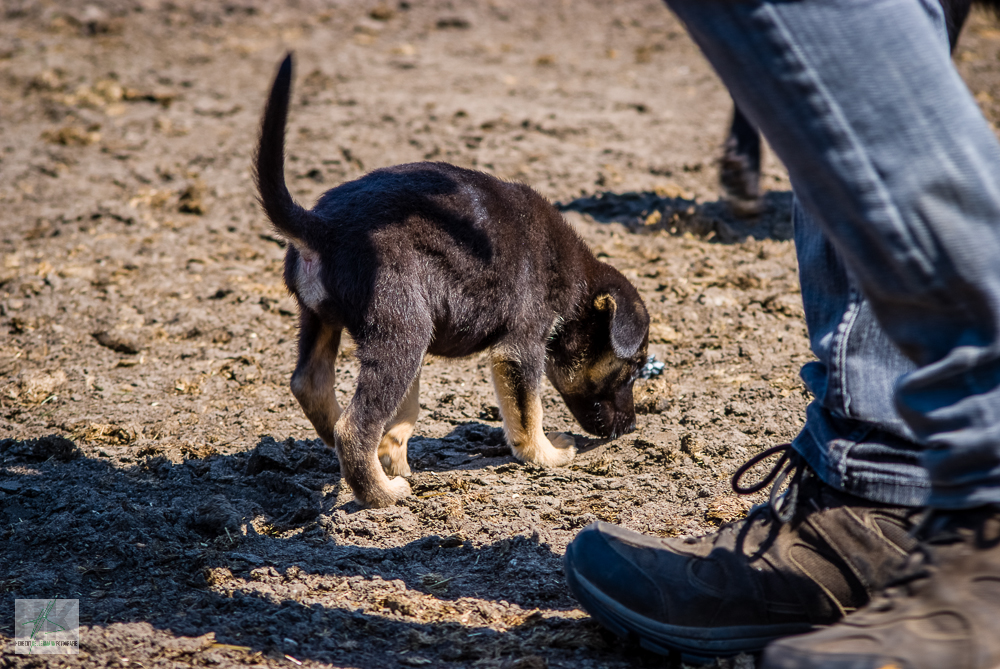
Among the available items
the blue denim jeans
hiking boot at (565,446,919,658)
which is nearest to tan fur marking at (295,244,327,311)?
hiking boot at (565,446,919,658)

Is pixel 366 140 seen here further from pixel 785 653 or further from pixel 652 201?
pixel 785 653

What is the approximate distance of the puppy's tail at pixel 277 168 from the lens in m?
2.84

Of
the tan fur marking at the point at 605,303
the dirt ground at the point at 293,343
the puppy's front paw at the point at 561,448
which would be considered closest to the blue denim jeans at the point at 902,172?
the dirt ground at the point at 293,343

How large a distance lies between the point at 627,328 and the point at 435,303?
0.94 m

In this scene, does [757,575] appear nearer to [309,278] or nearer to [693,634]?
[693,634]

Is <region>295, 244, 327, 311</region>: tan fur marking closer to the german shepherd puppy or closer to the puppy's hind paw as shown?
the german shepherd puppy

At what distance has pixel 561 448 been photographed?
3877mm

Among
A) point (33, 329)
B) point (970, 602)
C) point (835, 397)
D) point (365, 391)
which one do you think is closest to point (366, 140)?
point (33, 329)

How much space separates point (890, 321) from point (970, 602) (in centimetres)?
54

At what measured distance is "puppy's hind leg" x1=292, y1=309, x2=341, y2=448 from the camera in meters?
3.50

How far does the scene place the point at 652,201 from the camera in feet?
19.9

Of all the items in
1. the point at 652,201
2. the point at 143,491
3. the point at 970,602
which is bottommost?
the point at 143,491

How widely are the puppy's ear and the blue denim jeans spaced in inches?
90.5

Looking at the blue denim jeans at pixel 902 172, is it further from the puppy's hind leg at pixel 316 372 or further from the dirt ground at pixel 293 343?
the puppy's hind leg at pixel 316 372
